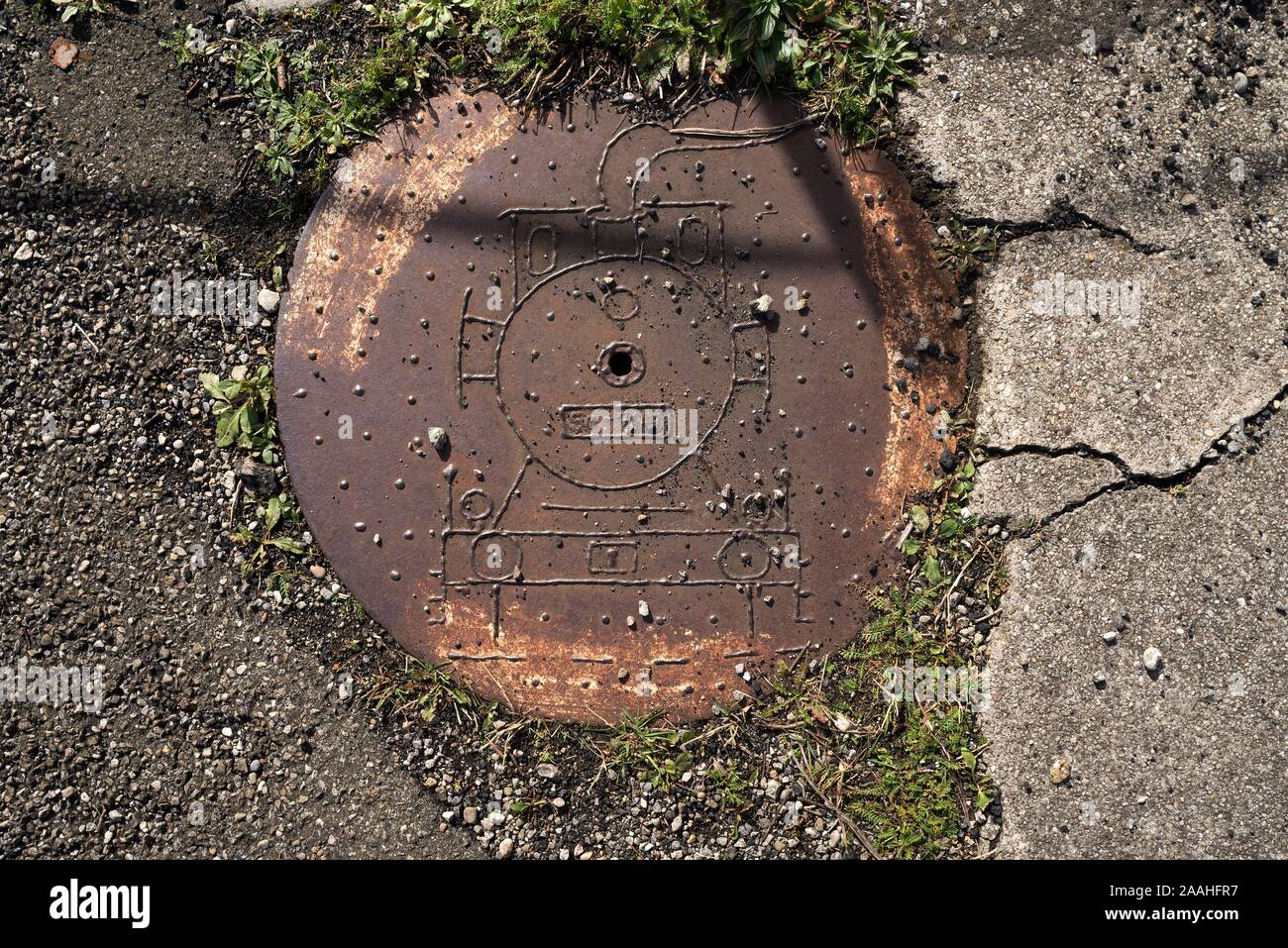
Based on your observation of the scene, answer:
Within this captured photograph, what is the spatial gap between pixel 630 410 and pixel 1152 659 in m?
1.73

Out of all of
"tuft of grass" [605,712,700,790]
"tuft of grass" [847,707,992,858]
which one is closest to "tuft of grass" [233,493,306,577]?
"tuft of grass" [605,712,700,790]

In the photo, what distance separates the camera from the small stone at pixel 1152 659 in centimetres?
245

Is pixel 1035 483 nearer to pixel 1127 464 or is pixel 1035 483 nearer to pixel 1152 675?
pixel 1127 464

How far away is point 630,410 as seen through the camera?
2436mm

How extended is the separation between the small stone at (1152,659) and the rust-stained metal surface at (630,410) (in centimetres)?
84

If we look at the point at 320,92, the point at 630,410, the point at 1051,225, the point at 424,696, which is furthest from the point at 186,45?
the point at 1051,225

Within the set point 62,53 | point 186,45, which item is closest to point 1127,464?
point 186,45

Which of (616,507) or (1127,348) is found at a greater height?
(1127,348)

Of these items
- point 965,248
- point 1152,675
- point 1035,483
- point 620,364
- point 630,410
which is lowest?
point 1152,675

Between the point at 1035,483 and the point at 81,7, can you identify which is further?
the point at 81,7

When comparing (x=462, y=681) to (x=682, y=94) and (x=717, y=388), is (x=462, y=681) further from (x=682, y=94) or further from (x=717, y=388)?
(x=682, y=94)

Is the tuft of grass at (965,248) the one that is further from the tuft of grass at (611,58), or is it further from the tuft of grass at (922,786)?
the tuft of grass at (922,786)

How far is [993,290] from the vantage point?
→ 250cm
